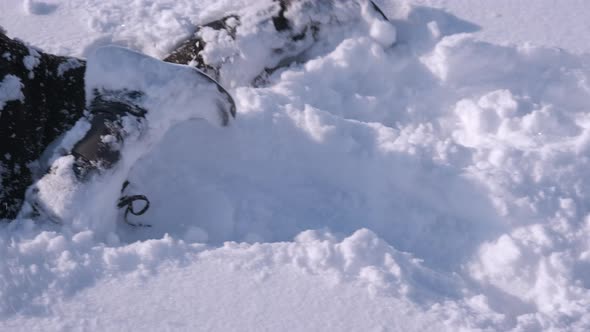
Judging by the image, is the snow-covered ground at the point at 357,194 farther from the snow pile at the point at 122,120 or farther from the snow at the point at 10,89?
the snow at the point at 10,89

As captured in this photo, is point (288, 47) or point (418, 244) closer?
point (418, 244)

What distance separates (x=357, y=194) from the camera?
8.29 feet

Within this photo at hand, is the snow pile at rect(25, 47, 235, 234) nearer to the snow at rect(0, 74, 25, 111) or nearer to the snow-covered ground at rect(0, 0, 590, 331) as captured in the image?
the snow-covered ground at rect(0, 0, 590, 331)

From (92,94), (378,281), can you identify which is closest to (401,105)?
(378,281)

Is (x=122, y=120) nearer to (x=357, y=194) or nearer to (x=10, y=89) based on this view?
(x=10, y=89)

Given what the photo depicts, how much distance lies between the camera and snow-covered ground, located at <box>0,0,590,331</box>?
189 cm

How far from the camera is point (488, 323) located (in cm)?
190

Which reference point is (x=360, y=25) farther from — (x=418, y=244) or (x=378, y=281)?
(x=378, y=281)

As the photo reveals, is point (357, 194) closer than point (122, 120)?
No

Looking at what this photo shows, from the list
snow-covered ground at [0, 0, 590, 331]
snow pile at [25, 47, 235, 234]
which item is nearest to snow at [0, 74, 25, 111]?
snow pile at [25, 47, 235, 234]

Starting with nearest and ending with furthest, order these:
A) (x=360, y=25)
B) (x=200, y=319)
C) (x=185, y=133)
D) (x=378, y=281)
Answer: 1. (x=200, y=319)
2. (x=378, y=281)
3. (x=185, y=133)
4. (x=360, y=25)

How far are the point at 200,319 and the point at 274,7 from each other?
184 centimetres

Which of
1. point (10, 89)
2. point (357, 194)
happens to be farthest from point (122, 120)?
point (357, 194)

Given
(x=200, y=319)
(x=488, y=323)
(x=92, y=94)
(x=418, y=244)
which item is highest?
(x=92, y=94)
